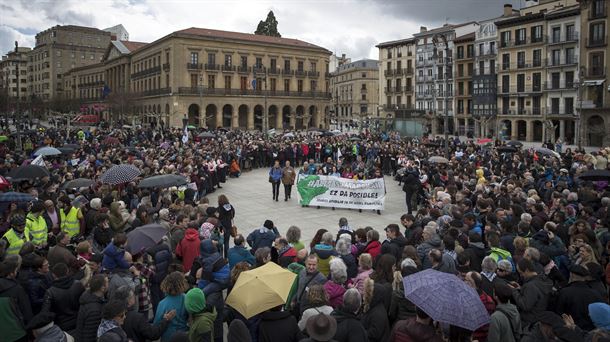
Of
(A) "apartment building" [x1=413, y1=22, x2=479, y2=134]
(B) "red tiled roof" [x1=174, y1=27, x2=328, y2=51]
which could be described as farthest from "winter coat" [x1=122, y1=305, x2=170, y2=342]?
(A) "apartment building" [x1=413, y1=22, x2=479, y2=134]

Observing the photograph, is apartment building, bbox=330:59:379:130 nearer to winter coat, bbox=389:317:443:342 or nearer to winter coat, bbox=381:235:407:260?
winter coat, bbox=381:235:407:260

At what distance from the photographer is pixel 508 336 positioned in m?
4.73

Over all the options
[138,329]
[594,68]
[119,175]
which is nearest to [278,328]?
[138,329]

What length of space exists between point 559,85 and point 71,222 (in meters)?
53.1

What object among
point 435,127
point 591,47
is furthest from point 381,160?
point 435,127

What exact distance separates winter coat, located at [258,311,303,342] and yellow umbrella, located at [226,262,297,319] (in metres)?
0.11

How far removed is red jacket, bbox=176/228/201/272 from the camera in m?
7.70

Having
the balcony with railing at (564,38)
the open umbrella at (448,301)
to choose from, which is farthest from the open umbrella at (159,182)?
the balcony with railing at (564,38)

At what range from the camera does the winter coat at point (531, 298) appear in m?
5.29

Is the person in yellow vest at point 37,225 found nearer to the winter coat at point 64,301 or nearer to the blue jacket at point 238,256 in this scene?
the winter coat at point 64,301

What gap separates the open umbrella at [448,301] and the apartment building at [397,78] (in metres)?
64.2

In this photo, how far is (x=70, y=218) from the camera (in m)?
9.29

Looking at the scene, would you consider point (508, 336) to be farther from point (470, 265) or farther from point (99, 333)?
point (99, 333)

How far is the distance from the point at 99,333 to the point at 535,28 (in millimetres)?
57997
